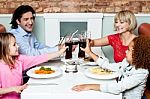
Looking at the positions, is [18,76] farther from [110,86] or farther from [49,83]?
[110,86]

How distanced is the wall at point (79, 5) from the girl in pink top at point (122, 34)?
2.14ft

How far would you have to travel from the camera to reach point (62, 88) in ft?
6.06

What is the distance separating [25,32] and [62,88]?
3.34 ft

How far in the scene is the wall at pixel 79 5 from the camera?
3.47 metres

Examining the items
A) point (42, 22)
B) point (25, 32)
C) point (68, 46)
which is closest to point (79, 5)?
point (42, 22)

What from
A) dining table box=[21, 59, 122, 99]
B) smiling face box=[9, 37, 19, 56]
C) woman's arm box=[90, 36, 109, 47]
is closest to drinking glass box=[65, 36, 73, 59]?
dining table box=[21, 59, 122, 99]

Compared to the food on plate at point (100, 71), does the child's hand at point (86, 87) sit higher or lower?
lower

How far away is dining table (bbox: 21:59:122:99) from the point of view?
1.76 m

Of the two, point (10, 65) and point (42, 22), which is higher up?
point (42, 22)

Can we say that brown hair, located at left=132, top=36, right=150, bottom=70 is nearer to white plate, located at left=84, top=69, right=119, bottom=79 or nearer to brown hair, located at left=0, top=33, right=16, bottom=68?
white plate, located at left=84, top=69, right=119, bottom=79

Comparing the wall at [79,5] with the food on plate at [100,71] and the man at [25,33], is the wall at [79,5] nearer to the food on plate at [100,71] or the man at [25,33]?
the man at [25,33]

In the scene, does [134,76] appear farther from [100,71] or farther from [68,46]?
[68,46]

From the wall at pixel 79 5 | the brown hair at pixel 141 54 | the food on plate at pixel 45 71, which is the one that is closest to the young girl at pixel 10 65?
the food on plate at pixel 45 71

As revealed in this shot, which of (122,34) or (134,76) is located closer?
(134,76)
